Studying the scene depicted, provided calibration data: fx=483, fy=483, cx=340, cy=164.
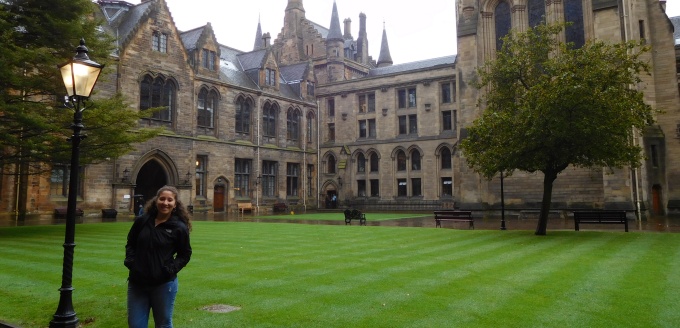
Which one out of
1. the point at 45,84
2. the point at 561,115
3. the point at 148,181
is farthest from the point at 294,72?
the point at 561,115

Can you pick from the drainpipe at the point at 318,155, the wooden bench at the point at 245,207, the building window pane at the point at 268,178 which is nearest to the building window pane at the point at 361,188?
the drainpipe at the point at 318,155

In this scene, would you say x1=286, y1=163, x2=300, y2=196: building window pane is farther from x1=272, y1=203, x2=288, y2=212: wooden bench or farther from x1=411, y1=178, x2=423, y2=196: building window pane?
x1=411, y1=178, x2=423, y2=196: building window pane

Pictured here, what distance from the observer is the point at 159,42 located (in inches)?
1435

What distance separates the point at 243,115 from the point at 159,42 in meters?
10.2

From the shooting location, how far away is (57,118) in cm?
1834

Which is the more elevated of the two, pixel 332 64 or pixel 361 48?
pixel 361 48

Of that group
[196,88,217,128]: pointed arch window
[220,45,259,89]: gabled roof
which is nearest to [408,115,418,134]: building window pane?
[220,45,259,89]: gabled roof

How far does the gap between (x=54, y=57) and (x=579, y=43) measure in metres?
29.6

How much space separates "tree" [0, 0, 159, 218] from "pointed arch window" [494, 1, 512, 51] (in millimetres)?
25080

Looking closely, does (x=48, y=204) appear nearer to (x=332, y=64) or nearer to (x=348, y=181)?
(x=348, y=181)

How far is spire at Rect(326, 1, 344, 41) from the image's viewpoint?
59250mm

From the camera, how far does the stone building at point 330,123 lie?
31.3 m

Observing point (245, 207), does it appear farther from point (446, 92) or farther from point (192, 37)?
point (446, 92)

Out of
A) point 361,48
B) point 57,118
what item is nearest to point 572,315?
point 57,118
